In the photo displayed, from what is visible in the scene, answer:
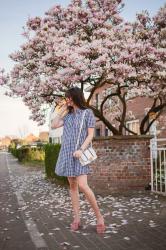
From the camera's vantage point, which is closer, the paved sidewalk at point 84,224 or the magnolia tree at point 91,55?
the paved sidewalk at point 84,224

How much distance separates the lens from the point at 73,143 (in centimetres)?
601

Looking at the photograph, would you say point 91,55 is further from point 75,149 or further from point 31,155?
point 31,155

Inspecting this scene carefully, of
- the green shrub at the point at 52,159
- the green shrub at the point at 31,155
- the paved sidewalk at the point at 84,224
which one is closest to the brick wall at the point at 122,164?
the paved sidewalk at the point at 84,224

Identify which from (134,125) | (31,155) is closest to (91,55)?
(134,125)

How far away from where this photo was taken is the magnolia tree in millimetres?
11797

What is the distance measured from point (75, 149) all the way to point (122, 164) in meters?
4.79

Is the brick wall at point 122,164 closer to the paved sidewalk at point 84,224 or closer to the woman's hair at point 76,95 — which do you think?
the paved sidewalk at point 84,224

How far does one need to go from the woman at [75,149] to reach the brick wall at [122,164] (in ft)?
14.5

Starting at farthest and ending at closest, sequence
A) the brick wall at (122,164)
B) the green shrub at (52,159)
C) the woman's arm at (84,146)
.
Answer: the green shrub at (52,159) → the brick wall at (122,164) → the woman's arm at (84,146)

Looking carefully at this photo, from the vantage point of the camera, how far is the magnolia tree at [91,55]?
38.7ft

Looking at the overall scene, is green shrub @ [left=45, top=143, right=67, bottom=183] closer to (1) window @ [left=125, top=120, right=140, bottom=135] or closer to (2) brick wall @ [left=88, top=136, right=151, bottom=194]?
(2) brick wall @ [left=88, top=136, right=151, bottom=194]

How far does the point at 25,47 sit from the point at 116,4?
313 centimetres

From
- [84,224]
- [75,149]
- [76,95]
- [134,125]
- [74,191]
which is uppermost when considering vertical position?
[134,125]

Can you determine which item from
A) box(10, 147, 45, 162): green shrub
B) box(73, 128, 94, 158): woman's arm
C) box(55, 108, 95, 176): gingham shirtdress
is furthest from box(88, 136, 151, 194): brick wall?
box(10, 147, 45, 162): green shrub
